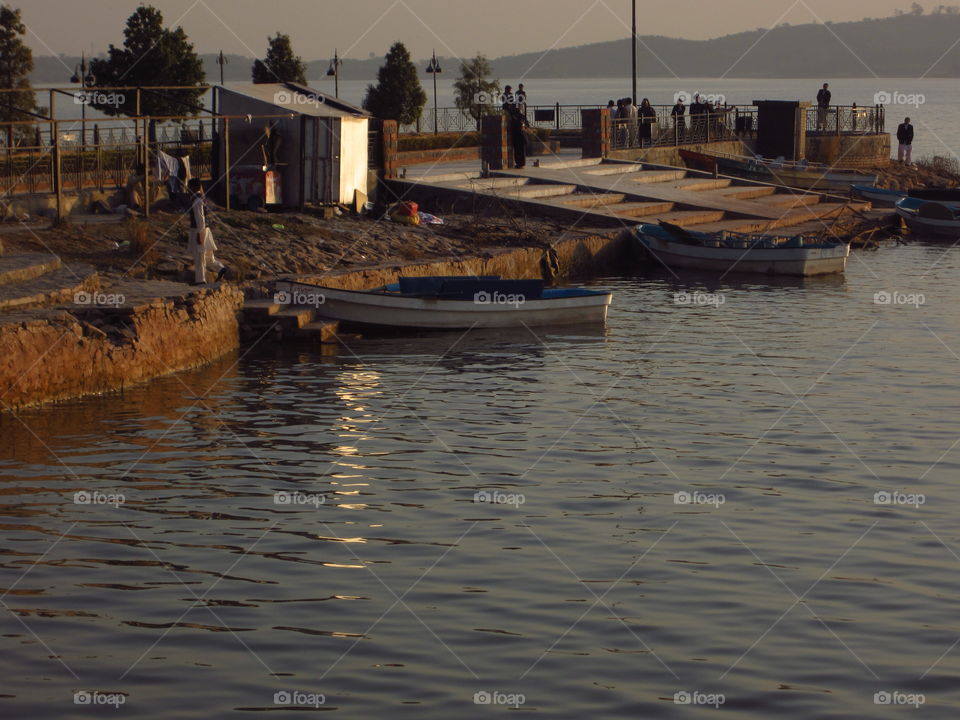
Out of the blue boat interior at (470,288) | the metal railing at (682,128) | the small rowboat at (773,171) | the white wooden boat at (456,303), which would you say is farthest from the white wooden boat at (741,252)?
the small rowboat at (773,171)

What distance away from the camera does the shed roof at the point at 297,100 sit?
2733cm

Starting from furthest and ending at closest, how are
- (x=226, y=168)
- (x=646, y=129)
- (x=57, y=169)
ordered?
(x=646, y=129)
(x=226, y=168)
(x=57, y=169)

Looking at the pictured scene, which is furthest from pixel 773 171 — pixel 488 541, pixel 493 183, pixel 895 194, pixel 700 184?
pixel 488 541

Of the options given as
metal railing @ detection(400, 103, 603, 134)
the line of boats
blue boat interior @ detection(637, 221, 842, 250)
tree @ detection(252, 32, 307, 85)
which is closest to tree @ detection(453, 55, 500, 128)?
metal railing @ detection(400, 103, 603, 134)

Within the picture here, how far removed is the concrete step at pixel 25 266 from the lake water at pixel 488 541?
2.57 metres

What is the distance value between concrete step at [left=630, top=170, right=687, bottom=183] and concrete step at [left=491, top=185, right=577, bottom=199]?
4376 mm

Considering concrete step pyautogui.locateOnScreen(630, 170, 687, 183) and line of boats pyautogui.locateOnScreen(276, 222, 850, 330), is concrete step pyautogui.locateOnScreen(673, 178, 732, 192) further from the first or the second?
line of boats pyautogui.locateOnScreen(276, 222, 850, 330)

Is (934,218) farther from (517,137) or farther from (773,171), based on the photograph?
(517,137)

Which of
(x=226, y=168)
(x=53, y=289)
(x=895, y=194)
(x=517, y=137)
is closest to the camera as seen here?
(x=53, y=289)

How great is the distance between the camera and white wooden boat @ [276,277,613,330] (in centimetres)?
2186

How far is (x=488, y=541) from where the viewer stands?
37.8 ft

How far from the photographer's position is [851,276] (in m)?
31.6

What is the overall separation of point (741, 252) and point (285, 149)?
34.0ft

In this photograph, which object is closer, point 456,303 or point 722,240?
point 456,303
